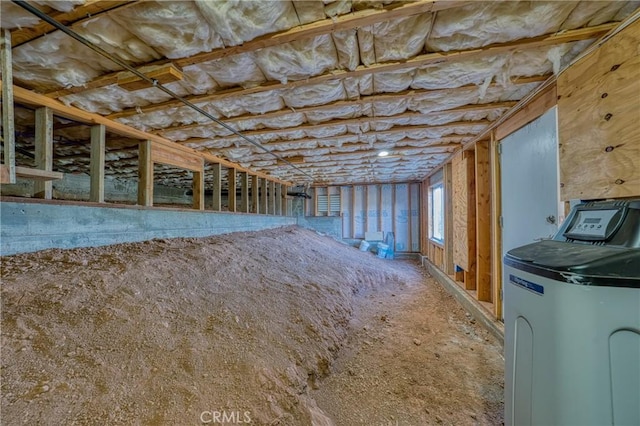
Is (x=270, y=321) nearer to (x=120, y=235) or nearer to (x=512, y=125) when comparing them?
(x=120, y=235)

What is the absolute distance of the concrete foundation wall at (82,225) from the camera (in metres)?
1.80

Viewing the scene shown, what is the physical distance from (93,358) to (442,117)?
322 centimetres

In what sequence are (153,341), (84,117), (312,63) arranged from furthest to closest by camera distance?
(84,117) → (312,63) → (153,341)

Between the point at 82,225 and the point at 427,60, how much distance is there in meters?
3.08

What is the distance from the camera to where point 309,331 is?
2062 millimetres

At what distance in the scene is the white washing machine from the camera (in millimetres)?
814

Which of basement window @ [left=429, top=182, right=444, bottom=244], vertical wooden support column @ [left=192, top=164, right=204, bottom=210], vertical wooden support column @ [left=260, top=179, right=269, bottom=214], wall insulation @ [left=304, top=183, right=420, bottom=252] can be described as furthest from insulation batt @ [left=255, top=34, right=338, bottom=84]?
wall insulation @ [left=304, top=183, right=420, bottom=252]

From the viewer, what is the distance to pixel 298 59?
166cm

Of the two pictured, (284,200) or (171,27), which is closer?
(171,27)

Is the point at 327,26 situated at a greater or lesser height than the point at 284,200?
greater

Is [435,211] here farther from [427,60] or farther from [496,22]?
[496,22]

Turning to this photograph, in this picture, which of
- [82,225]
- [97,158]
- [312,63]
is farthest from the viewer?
[97,158]

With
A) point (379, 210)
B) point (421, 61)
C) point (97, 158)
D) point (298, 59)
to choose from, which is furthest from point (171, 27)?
point (379, 210)

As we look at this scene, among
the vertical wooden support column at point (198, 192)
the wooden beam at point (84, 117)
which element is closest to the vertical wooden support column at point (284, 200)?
the vertical wooden support column at point (198, 192)
